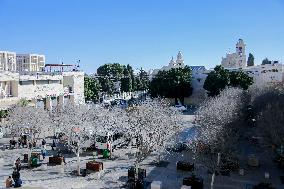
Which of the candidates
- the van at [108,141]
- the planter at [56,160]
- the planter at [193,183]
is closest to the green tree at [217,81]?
the van at [108,141]

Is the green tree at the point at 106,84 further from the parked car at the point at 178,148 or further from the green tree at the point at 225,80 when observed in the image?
the parked car at the point at 178,148

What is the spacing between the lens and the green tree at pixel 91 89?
82.6 meters

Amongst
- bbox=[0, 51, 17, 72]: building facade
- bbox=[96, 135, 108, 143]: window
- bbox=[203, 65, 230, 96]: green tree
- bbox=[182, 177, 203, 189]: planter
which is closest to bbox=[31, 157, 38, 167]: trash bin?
bbox=[96, 135, 108, 143]: window

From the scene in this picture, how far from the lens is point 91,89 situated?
85312 mm

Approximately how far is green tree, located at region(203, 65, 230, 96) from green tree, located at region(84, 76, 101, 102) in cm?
2741

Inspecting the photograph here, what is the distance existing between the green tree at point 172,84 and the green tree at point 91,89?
51.7 ft

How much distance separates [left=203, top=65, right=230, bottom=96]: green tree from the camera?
67.6 meters

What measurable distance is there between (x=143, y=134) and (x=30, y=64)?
103885 mm

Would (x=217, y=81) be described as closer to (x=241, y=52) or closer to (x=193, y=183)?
(x=241, y=52)

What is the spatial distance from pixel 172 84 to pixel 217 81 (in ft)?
29.1

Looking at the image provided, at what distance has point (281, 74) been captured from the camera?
82125 millimetres

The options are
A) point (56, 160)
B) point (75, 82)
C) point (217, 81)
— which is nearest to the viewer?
point (56, 160)

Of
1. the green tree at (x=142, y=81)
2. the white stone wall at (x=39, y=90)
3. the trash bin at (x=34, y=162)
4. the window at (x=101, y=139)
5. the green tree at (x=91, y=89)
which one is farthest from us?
the green tree at (x=142, y=81)

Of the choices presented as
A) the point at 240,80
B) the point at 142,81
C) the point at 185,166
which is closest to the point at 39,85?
the point at 240,80
